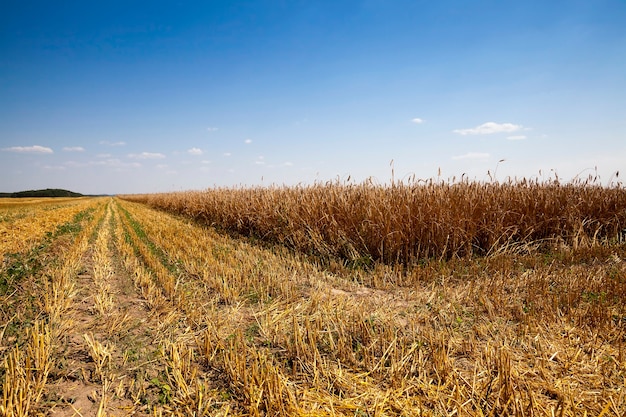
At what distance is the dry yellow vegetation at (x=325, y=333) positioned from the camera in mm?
2027

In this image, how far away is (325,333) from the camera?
2941 mm

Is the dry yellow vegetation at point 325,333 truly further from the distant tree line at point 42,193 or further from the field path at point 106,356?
the distant tree line at point 42,193

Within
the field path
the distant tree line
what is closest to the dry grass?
the field path

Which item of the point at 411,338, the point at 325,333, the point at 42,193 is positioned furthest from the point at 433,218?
the point at 42,193

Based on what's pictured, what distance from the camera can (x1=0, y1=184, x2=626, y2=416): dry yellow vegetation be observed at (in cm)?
203

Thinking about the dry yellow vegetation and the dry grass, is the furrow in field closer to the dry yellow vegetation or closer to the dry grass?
the dry yellow vegetation

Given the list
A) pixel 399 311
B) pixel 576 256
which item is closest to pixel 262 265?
pixel 399 311

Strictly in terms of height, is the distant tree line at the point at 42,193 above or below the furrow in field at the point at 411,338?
above

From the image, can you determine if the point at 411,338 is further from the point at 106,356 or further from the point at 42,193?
the point at 42,193

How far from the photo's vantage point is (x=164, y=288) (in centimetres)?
434

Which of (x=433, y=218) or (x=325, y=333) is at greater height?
(x=433, y=218)

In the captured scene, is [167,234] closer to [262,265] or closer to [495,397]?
[262,265]

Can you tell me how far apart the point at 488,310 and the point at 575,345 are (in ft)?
2.75

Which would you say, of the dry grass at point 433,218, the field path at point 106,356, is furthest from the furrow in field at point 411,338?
the dry grass at point 433,218
